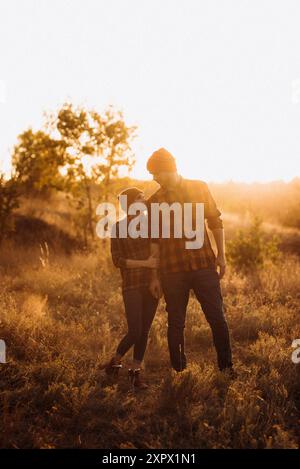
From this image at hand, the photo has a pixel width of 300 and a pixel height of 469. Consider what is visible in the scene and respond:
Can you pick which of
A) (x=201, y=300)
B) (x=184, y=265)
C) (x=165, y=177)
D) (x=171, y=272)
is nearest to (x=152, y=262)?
(x=171, y=272)

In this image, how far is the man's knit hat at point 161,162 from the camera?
4477mm

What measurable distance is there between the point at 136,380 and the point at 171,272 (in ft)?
3.74

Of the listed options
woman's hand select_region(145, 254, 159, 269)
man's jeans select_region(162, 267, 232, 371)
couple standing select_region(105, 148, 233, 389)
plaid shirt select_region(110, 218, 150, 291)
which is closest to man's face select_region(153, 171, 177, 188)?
couple standing select_region(105, 148, 233, 389)

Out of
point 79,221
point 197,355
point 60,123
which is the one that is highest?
point 60,123

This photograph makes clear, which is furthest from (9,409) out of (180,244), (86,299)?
(86,299)

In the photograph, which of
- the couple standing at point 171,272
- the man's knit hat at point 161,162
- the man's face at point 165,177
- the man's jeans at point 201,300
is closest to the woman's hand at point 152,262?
the couple standing at point 171,272

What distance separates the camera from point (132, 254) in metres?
4.82

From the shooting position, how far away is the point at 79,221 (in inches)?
586

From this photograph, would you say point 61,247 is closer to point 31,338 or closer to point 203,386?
point 31,338

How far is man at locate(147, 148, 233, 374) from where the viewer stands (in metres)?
4.53

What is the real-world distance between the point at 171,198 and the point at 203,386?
1.75 metres

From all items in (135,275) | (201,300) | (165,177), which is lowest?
(201,300)

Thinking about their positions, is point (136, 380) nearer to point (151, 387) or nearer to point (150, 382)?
point (151, 387)

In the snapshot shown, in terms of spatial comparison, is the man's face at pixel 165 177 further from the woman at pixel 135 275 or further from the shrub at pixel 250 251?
the shrub at pixel 250 251
